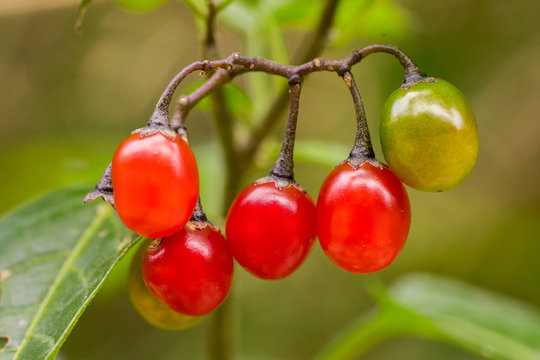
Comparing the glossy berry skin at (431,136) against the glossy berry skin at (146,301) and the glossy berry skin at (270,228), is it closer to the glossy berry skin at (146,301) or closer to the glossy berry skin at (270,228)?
the glossy berry skin at (270,228)

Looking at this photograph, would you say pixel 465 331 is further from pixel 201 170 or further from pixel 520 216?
pixel 520 216

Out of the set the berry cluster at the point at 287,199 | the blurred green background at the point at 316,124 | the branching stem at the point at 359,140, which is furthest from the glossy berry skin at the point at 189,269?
the blurred green background at the point at 316,124

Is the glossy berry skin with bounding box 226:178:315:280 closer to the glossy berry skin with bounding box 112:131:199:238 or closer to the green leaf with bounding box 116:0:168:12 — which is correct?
the glossy berry skin with bounding box 112:131:199:238

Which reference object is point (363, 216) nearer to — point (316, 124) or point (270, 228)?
point (270, 228)

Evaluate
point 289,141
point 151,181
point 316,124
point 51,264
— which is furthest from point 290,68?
point 316,124

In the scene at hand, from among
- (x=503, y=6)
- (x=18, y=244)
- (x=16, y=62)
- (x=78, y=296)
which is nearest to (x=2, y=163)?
(x=16, y=62)
